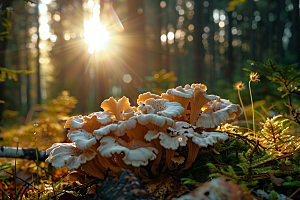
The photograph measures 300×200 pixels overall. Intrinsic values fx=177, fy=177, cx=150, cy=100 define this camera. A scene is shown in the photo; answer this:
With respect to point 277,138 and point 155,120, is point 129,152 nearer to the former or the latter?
point 155,120

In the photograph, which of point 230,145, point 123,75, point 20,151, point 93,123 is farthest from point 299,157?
point 123,75

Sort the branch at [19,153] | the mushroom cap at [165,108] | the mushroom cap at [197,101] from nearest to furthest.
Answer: the mushroom cap at [165,108] < the mushroom cap at [197,101] < the branch at [19,153]

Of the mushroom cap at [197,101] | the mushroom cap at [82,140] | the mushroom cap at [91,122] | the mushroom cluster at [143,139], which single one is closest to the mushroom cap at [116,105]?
the mushroom cluster at [143,139]

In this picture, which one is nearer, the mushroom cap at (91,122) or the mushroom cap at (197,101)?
the mushroom cap at (91,122)

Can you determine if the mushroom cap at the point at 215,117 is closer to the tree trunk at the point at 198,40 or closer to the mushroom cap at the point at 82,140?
the mushroom cap at the point at 82,140

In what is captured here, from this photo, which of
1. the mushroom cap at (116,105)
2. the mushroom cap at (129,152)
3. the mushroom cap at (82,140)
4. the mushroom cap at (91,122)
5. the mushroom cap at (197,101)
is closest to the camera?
the mushroom cap at (129,152)

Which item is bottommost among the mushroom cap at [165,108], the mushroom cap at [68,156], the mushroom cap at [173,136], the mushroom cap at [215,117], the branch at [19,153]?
the branch at [19,153]

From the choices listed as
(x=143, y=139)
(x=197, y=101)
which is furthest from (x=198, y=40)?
(x=143, y=139)
